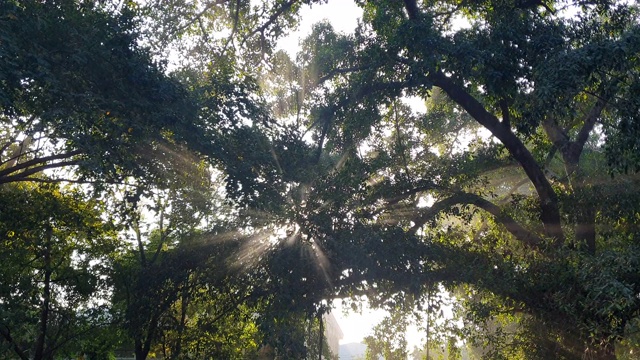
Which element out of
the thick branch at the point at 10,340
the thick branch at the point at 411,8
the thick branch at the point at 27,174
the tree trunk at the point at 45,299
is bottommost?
the thick branch at the point at 10,340

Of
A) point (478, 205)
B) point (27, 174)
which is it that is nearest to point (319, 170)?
point (478, 205)

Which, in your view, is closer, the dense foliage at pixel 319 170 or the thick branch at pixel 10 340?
the dense foliage at pixel 319 170

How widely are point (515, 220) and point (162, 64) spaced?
8.21 m

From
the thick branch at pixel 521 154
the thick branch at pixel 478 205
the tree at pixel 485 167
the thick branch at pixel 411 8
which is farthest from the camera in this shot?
the thick branch at pixel 478 205

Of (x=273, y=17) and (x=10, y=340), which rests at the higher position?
(x=273, y=17)

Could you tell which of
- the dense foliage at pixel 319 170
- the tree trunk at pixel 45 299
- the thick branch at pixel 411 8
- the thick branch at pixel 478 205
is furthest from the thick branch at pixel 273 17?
the tree trunk at pixel 45 299

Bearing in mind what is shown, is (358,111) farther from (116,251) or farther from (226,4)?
(116,251)

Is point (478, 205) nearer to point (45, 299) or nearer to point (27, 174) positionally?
point (27, 174)

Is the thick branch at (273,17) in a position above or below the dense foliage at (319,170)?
above

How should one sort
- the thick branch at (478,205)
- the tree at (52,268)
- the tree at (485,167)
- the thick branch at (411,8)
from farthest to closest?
1. the tree at (52,268)
2. the thick branch at (478,205)
3. the thick branch at (411,8)
4. the tree at (485,167)

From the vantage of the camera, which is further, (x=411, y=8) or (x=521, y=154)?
(x=521, y=154)

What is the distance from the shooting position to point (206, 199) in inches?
570

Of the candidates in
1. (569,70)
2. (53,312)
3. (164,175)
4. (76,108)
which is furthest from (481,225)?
(53,312)

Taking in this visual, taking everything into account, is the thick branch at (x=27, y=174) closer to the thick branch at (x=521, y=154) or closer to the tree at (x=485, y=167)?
the tree at (x=485, y=167)
